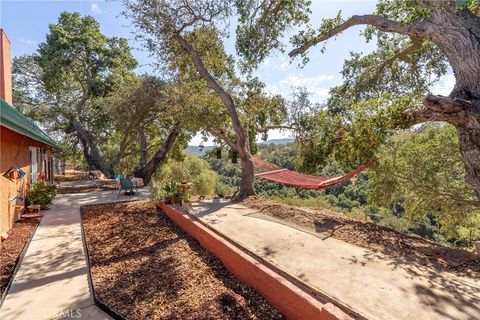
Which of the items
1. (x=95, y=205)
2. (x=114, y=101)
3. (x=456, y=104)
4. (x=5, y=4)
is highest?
(x=5, y=4)

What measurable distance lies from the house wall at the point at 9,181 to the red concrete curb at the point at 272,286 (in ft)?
13.0

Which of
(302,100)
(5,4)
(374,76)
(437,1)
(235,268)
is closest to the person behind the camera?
(235,268)

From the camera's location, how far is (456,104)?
152 inches

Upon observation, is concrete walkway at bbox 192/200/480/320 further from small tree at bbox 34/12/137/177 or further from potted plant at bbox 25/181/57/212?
small tree at bbox 34/12/137/177

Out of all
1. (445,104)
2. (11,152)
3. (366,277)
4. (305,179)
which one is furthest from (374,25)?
(11,152)

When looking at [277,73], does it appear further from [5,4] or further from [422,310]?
[422,310]

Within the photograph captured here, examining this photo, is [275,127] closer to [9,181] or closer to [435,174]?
[435,174]

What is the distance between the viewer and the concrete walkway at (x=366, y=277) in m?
2.73

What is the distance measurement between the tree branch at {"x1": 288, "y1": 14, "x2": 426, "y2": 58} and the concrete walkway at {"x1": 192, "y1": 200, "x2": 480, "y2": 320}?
4.00 meters

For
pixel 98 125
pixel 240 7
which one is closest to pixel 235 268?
pixel 240 7

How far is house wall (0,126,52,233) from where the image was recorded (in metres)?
5.10

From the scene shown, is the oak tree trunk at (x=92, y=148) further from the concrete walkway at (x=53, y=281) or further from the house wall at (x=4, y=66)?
the concrete walkway at (x=53, y=281)

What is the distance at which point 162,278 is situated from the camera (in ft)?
11.9

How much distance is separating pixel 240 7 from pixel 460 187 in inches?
326
